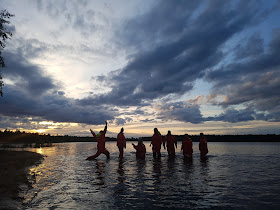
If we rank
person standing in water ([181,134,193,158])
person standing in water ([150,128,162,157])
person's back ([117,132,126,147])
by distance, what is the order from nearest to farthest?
person standing in water ([181,134,193,158]), person's back ([117,132,126,147]), person standing in water ([150,128,162,157])

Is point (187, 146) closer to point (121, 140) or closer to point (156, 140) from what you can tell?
point (156, 140)

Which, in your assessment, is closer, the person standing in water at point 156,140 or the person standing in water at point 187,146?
the person standing in water at point 187,146

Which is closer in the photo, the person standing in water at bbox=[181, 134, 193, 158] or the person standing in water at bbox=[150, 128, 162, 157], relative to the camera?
the person standing in water at bbox=[181, 134, 193, 158]

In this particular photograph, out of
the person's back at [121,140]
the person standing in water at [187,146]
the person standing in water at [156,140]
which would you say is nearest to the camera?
the person standing in water at [187,146]

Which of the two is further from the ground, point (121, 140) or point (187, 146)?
point (121, 140)

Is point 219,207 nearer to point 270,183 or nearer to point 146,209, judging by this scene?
point 146,209

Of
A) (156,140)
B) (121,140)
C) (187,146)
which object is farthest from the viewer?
(156,140)

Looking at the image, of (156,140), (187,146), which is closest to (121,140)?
(156,140)

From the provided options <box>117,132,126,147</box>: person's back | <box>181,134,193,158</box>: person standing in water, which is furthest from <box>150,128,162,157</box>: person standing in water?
<box>117,132,126,147</box>: person's back

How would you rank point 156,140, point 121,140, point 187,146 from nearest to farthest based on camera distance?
point 187,146
point 121,140
point 156,140

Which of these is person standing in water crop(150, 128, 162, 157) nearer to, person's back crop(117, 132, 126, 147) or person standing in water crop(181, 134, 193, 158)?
person standing in water crop(181, 134, 193, 158)

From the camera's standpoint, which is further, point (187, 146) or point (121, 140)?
→ point (121, 140)

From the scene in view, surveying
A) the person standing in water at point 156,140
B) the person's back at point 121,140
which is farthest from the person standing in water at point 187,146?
the person's back at point 121,140

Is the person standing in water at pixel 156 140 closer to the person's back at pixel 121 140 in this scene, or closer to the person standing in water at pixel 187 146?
the person standing in water at pixel 187 146
